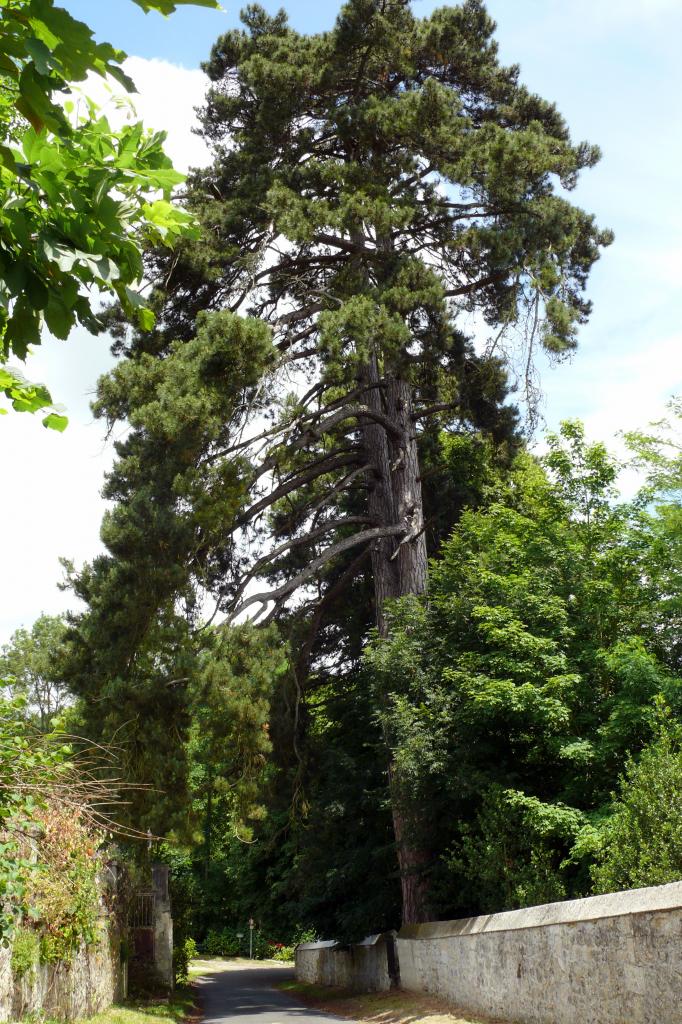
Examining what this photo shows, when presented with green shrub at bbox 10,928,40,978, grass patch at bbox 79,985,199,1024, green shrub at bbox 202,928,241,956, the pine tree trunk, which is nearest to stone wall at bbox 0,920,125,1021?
green shrub at bbox 10,928,40,978

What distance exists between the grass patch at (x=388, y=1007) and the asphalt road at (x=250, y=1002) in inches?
16.2

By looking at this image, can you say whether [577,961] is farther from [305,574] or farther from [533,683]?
[305,574]

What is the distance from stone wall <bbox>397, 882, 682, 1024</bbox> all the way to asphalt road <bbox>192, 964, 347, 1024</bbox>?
15.0 feet

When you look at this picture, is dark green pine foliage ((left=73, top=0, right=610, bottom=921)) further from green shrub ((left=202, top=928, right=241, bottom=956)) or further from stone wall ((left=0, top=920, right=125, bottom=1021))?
green shrub ((left=202, top=928, right=241, bottom=956))

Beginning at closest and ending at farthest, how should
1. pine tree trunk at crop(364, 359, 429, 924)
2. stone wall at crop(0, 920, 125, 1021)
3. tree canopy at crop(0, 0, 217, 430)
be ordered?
tree canopy at crop(0, 0, 217, 430) → stone wall at crop(0, 920, 125, 1021) → pine tree trunk at crop(364, 359, 429, 924)

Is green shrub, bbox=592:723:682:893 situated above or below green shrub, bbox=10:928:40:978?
above

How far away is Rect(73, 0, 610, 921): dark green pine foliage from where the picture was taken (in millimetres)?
15477

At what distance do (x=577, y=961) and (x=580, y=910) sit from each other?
0.44 metres

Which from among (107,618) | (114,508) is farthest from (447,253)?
(107,618)

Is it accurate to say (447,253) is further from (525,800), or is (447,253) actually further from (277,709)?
(525,800)

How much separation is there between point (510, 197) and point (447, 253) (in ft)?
7.28

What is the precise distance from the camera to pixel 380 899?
63.6ft

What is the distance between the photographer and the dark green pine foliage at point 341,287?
15477 millimetres

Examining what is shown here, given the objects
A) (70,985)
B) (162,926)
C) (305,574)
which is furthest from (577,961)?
(162,926)
